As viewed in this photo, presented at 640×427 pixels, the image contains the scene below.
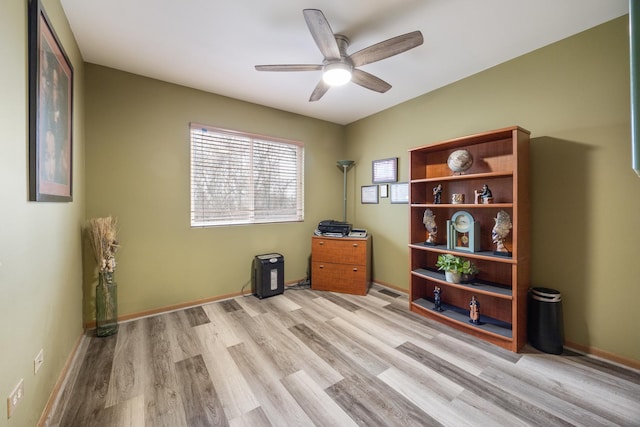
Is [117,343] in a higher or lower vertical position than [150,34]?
lower

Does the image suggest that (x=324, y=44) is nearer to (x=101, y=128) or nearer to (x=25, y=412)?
(x=101, y=128)

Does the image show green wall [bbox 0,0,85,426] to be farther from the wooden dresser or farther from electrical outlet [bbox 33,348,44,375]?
the wooden dresser

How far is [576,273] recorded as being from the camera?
6.90 ft

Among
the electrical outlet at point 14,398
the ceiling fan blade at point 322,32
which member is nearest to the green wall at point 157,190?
the electrical outlet at point 14,398

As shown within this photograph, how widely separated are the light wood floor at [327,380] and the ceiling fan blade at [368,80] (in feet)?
7.44

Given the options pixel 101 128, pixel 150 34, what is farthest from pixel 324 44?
pixel 101 128

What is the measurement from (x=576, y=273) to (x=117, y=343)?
→ 386 cm

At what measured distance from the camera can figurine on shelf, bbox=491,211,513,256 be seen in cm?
230

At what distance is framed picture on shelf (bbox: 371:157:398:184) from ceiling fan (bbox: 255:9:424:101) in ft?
4.21

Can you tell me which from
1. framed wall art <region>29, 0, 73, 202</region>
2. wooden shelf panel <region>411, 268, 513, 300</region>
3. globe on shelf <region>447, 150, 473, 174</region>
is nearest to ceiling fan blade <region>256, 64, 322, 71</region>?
framed wall art <region>29, 0, 73, 202</region>

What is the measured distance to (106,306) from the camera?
2344 mm

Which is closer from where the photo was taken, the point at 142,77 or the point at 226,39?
the point at 226,39

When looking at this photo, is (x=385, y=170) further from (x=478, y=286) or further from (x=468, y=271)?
(x=478, y=286)

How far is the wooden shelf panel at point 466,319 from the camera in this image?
2240mm
